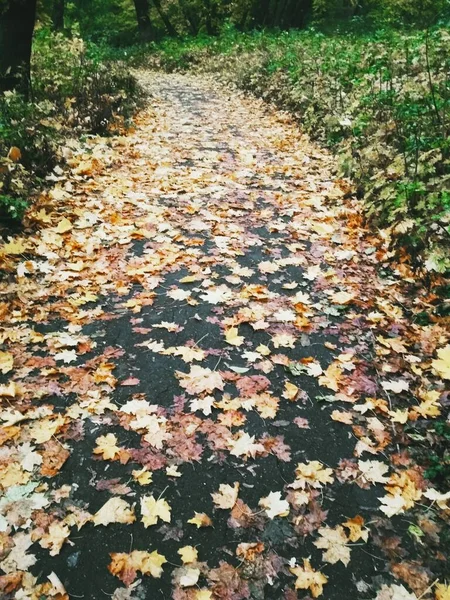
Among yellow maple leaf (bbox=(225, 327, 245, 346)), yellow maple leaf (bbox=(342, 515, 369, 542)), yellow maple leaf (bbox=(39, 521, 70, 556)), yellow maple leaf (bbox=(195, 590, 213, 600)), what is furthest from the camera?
yellow maple leaf (bbox=(225, 327, 245, 346))

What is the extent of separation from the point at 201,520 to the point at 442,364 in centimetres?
217

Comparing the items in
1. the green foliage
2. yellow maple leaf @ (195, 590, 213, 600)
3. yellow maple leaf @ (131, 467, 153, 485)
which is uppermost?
the green foliage

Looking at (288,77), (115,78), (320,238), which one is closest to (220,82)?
(288,77)

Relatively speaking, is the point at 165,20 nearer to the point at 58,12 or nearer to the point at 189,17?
the point at 189,17

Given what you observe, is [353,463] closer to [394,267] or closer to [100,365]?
[100,365]

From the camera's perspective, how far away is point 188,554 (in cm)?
242

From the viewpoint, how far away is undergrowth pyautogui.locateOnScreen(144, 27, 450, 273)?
491 cm

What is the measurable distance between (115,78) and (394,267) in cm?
850

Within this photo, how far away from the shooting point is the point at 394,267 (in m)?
4.92

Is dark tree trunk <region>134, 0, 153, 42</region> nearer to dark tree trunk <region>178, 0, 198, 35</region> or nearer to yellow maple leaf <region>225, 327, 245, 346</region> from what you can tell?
dark tree trunk <region>178, 0, 198, 35</region>

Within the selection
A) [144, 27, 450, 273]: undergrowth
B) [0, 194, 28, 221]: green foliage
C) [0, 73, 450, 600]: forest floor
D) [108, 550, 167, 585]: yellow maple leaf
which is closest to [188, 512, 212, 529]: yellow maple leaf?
[0, 73, 450, 600]: forest floor

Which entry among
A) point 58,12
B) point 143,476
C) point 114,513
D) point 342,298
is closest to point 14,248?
point 143,476

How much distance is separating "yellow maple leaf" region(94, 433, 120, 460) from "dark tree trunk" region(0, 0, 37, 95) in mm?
6486

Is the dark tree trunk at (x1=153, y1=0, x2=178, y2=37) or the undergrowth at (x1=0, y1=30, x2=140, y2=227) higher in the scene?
the dark tree trunk at (x1=153, y1=0, x2=178, y2=37)
